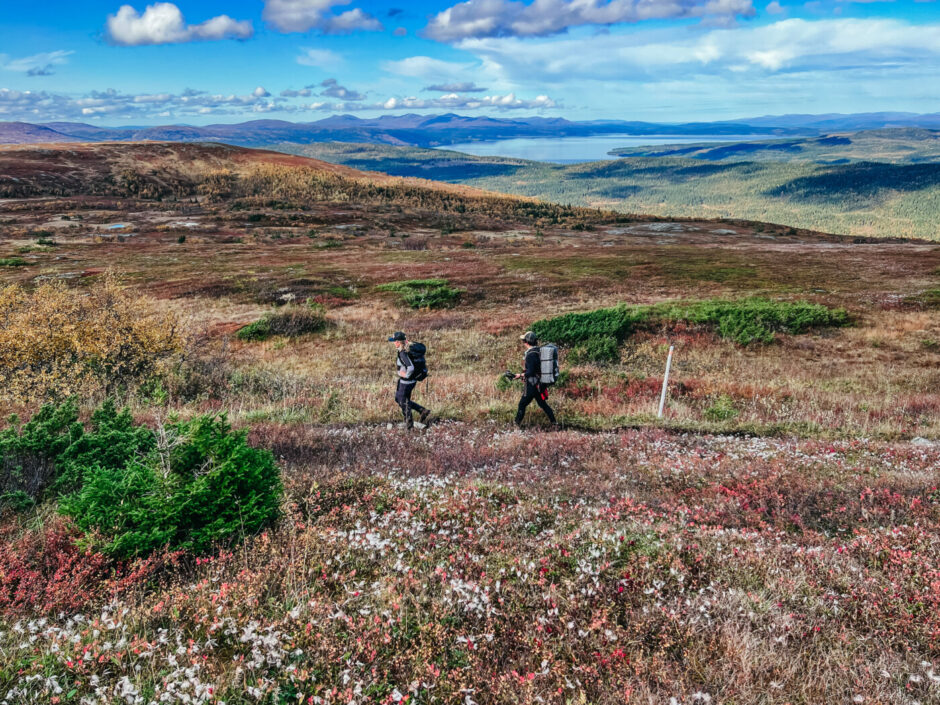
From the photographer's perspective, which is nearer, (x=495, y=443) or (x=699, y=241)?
(x=495, y=443)

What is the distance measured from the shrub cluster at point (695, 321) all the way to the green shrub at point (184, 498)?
15.2 m

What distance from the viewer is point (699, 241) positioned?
219ft

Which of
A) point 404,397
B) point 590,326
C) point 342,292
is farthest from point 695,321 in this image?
point 342,292

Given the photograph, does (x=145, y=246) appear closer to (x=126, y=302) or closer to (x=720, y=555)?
(x=126, y=302)

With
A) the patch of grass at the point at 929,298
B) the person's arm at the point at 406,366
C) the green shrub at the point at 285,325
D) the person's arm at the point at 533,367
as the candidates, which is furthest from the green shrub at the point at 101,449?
the patch of grass at the point at 929,298

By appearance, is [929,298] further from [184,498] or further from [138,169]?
[138,169]

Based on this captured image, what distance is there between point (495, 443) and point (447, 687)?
6.34 meters

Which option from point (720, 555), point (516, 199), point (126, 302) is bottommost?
point (720, 555)

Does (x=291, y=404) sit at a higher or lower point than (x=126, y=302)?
lower

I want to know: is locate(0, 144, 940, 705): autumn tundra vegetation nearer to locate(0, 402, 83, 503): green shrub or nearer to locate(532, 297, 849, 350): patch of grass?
locate(0, 402, 83, 503): green shrub

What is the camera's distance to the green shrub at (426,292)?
31.4 m

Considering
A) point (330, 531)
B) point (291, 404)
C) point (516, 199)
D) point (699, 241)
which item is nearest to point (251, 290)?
point (291, 404)

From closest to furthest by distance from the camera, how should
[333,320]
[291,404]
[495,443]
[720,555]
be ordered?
[720,555], [495,443], [291,404], [333,320]

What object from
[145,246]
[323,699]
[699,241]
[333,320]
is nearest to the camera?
[323,699]
